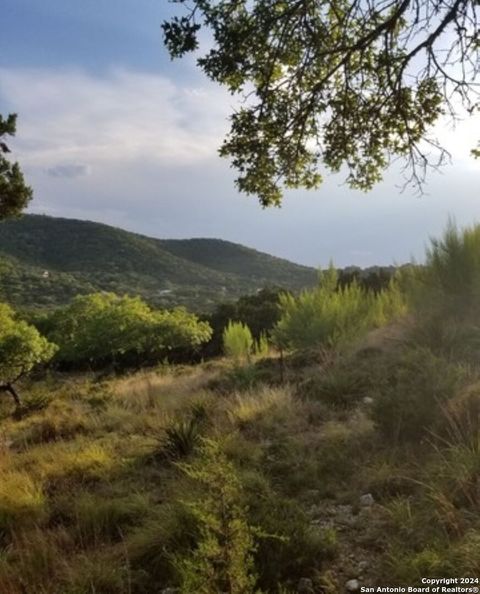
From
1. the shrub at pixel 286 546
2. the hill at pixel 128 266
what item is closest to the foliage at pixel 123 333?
the shrub at pixel 286 546

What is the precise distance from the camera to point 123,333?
34.1m

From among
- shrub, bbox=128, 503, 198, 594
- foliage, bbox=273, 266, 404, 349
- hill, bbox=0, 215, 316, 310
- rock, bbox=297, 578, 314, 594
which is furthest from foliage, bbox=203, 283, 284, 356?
hill, bbox=0, 215, 316, 310

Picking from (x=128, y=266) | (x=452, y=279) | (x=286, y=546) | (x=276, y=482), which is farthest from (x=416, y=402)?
(x=128, y=266)

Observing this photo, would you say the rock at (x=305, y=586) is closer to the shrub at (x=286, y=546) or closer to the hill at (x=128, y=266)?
the shrub at (x=286, y=546)

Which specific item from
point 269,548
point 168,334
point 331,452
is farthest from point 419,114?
point 168,334

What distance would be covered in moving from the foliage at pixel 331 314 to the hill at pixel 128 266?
199 feet

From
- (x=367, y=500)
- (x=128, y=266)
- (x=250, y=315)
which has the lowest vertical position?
(x=367, y=500)

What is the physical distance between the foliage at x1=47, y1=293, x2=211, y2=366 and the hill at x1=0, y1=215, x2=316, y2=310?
126 ft

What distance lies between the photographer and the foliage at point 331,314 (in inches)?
550

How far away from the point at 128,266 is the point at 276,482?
97.8 metres

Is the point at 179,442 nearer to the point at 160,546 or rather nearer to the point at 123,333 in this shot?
the point at 160,546

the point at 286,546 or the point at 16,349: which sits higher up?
the point at 16,349

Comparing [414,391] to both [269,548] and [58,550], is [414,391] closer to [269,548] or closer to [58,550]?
[269,548]

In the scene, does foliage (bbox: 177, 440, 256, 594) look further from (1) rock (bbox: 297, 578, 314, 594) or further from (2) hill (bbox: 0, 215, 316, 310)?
(2) hill (bbox: 0, 215, 316, 310)
